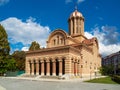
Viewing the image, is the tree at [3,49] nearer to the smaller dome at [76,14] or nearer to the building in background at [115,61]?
the smaller dome at [76,14]

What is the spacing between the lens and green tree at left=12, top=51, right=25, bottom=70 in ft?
224

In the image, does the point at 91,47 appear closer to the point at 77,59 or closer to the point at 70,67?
the point at 77,59

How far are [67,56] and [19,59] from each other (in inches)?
1384

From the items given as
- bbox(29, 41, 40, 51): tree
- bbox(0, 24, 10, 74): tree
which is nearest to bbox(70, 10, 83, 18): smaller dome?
bbox(29, 41, 40, 51): tree

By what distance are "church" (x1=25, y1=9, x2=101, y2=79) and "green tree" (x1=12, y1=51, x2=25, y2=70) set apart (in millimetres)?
19877

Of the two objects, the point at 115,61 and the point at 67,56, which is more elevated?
the point at 67,56

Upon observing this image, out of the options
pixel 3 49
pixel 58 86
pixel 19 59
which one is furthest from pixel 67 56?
pixel 19 59

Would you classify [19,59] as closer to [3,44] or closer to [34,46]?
[34,46]

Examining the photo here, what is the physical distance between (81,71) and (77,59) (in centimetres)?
314

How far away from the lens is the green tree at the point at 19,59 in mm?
68188

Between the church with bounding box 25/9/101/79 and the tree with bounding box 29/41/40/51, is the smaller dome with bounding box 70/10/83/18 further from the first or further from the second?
the tree with bounding box 29/41/40/51

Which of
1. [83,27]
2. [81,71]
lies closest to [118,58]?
[83,27]

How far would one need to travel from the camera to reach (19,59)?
230 feet

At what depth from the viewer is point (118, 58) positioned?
11538 centimetres
